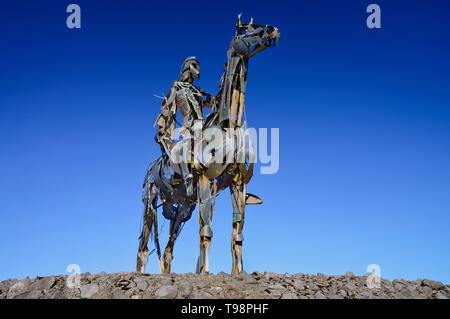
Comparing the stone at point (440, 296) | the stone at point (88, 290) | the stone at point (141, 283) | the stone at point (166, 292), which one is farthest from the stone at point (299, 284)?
the stone at point (88, 290)

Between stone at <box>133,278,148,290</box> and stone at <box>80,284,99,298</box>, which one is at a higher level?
stone at <box>133,278,148,290</box>

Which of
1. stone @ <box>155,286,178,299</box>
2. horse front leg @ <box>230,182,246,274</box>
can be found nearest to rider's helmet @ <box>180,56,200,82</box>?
horse front leg @ <box>230,182,246,274</box>

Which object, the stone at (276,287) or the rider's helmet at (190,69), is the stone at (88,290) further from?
the rider's helmet at (190,69)

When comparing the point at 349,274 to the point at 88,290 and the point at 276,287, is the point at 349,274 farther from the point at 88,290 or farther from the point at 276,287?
the point at 88,290

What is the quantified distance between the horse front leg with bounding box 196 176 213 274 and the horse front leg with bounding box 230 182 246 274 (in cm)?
52

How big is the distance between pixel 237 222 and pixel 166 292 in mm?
2803

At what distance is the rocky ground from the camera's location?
328 inches

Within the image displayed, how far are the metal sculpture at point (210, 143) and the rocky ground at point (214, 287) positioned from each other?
1302 mm

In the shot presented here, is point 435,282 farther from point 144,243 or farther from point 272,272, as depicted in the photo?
point 144,243

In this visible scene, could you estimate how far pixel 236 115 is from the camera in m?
11.1

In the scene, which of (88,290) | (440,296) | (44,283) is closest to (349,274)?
(440,296)

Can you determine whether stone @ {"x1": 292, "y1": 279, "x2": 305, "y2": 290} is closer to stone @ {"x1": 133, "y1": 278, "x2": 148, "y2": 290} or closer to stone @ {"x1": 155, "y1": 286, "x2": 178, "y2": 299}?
stone @ {"x1": 155, "y1": 286, "x2": 178, "y2": 299}

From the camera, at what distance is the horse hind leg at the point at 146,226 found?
1290 centimetres
